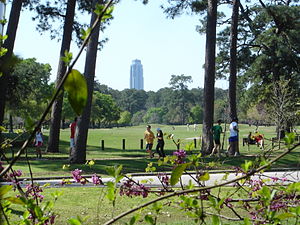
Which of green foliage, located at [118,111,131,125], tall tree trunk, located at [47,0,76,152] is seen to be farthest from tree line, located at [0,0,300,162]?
green foliage, located at [118,111,131,125]

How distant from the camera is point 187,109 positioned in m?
141

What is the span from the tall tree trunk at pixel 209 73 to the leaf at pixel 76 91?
18253 mm

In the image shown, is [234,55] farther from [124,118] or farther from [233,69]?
[124,118]

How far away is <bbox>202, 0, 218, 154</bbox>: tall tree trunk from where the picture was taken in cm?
1908

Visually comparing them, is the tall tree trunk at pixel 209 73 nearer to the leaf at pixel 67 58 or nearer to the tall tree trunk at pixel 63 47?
the tall tree trunk at pixel 63 47

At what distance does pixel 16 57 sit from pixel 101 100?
340 feet

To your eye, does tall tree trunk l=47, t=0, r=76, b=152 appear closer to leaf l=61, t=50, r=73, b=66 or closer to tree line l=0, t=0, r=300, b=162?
tree line l=0, t=0, r=300, b=162

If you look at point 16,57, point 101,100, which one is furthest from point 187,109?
point 16,57

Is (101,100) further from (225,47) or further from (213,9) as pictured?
(213,9)

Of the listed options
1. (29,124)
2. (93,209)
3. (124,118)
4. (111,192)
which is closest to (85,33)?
(29,124)

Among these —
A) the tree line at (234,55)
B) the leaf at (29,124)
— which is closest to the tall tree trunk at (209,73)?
the tree line at (234,55)

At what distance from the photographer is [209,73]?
19.2m

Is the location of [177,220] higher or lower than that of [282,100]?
lower

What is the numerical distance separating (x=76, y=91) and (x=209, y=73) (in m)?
18.6
